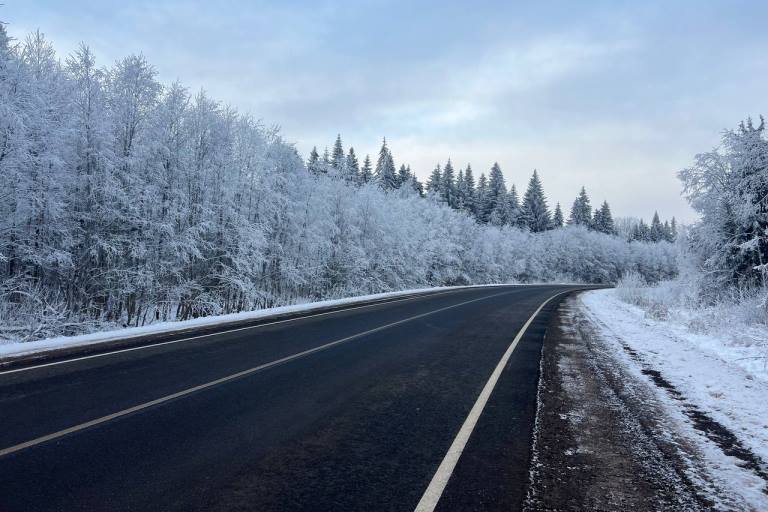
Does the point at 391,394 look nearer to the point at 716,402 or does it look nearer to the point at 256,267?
the point at 716,402

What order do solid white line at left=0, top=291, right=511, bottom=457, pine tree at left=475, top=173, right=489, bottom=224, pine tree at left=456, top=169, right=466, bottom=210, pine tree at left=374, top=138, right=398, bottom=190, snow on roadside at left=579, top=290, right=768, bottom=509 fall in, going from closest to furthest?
snow on roadside at left=579, top=290, right=768, bottom=509 < solid white line at left=0, top=291, right=511, bottom=457 < pine tree at left=374, top=138, right=398, bottom=190 < pine tree at left=456, top=169, right=466, bottom=210 < pine tree at left=475, top=173, right=489, bottom=224

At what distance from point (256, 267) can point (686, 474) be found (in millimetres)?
17793

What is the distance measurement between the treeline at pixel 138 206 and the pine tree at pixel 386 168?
135 ft

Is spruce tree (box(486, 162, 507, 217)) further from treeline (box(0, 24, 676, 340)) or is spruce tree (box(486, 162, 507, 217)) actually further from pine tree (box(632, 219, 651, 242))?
pine tree (box(632, 219, 651, 242))

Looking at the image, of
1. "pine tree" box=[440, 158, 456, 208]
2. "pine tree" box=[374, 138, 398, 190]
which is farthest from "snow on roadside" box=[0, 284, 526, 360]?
"pine tree" box=[440, 158, 456, 208]

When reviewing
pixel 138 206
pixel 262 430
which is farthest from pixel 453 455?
pixel 138 206

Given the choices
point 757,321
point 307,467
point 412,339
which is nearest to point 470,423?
point 307,467

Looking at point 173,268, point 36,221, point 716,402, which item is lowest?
point 716,402

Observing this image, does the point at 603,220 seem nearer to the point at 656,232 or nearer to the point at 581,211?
the point at 581,211

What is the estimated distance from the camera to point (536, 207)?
8438 centimetres

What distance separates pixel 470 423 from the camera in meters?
4.86

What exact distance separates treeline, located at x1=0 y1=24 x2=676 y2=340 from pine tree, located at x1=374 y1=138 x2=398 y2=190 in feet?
135

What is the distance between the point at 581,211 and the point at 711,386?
320 ft

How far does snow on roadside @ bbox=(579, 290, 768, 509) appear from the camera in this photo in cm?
391
